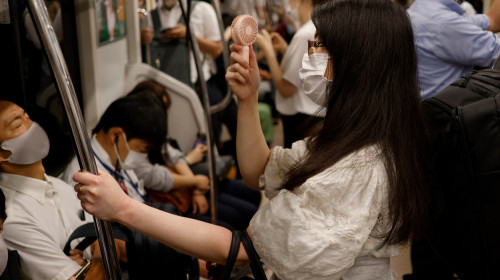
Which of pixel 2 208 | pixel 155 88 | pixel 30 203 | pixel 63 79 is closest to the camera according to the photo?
pixel 63 79

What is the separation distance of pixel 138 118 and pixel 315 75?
1202mm

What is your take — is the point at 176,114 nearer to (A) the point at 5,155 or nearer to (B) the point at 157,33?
(B) the point at 157,33

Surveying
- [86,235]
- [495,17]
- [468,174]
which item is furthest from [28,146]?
[495,17]

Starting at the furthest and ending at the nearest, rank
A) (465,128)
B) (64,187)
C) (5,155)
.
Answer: (64,187) < (5,155) < (465,128)

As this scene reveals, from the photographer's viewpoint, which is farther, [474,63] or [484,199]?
[474,63]

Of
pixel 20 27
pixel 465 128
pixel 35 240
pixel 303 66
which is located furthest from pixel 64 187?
pixel 465 128

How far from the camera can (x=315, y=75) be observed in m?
1.56

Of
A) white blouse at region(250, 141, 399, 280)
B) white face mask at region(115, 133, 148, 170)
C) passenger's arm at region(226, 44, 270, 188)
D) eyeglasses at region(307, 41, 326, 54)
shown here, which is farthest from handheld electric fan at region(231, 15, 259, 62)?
white face mask at region(115, 133, 148, 170)

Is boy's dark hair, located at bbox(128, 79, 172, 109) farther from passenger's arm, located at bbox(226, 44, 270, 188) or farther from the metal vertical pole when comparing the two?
the metal vertical pole

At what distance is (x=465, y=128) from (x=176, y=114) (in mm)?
2099

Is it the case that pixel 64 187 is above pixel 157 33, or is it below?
below

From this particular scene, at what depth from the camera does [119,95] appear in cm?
293

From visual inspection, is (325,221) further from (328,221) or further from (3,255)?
(3,255)

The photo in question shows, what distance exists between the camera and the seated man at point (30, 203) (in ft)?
5.48
